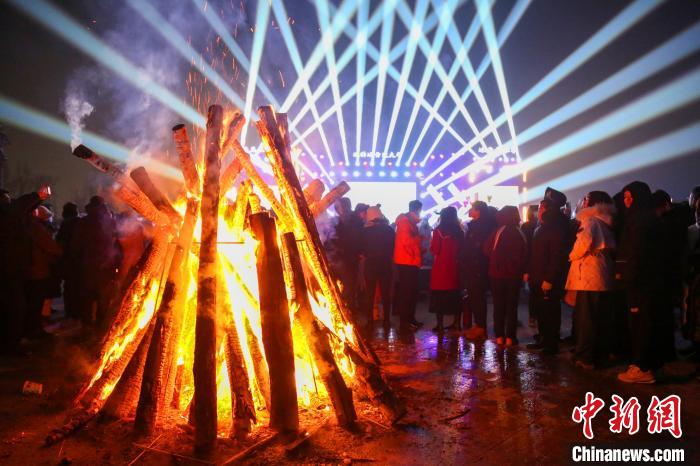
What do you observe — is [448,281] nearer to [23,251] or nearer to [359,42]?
[23,251]

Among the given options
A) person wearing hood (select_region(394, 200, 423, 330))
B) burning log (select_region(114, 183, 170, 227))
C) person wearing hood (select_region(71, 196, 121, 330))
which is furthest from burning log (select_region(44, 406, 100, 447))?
person wearing hood (select_region(394, 200, 423, 330))

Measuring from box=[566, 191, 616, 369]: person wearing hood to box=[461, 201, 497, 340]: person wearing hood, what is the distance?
6.37 feet

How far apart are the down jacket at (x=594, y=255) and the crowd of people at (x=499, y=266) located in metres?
0.02

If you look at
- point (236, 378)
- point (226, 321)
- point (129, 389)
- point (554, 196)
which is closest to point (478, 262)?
point (554, 196)

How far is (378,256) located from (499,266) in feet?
8.71

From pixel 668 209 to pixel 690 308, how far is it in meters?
1.55

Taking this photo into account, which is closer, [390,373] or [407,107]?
[390,373]

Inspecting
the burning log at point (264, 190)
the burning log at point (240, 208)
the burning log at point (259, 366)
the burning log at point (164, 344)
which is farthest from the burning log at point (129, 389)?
the burning log at point (264, 190)

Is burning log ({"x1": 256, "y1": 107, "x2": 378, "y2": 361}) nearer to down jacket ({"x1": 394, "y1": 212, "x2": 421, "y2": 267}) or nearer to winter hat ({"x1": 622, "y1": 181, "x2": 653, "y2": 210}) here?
winter hat ({"x1": 622, "y1": 181, "x2": 653, "y2": 210})

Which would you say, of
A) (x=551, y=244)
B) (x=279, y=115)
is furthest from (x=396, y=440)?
(x=551, y=244)

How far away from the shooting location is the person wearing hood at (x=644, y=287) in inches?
208

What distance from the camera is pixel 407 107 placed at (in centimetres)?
2244

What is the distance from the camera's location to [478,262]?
812cm

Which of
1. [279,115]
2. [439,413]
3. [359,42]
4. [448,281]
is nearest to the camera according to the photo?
[439,413]
